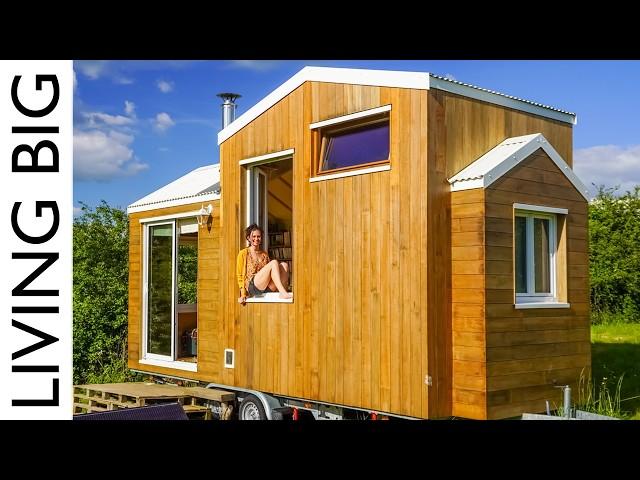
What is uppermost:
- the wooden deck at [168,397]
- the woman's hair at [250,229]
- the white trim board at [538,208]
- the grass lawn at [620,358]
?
the white trim board at [538,208]

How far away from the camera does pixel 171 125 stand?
1672 cm

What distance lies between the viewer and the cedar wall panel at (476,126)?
6.04 metres

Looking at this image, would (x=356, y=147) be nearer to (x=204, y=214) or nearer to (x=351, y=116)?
(x=351, y=116)

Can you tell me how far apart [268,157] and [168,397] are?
2884 millimetres

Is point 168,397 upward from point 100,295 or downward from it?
downward

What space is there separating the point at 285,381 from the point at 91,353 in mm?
6746

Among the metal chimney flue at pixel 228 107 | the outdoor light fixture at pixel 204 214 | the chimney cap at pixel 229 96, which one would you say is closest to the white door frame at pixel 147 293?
the outdoor light fixture at pixel 204 214

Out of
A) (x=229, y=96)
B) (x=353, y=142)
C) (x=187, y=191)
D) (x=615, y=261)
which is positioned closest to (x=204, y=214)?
Result: (x=187, y=191)

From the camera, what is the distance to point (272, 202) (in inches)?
332

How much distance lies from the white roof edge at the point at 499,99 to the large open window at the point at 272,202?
179 centimetres

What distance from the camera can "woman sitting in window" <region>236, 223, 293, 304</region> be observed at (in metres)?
7.55

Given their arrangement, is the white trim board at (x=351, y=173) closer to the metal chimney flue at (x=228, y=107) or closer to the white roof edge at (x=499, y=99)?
the white roof edge at (x=499, y=99)

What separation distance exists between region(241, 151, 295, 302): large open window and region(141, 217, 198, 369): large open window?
40.9 inches
